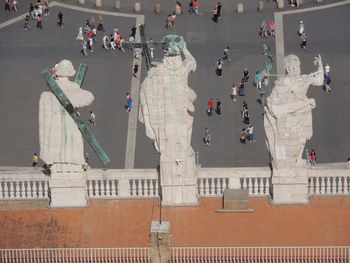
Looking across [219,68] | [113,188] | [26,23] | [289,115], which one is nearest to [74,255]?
[113,188]

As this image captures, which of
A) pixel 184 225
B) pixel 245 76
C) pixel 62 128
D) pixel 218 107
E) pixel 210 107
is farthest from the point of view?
pixel 245 76

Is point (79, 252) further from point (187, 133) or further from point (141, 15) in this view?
point (141, 15)

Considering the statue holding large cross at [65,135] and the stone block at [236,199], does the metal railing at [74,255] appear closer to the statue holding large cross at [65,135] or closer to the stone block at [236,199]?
the statue holding large cross at [65,135]

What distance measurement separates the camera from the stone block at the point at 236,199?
271 feet

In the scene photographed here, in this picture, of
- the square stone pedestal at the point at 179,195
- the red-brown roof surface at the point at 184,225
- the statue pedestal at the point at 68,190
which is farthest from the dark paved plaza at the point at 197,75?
the red-brown roof surface at the point at 184,225

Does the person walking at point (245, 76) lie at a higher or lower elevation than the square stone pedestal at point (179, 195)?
higher

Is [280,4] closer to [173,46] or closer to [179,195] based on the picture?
[179,195]

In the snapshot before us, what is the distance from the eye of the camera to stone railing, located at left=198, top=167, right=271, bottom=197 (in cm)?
8338

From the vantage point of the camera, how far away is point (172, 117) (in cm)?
8225

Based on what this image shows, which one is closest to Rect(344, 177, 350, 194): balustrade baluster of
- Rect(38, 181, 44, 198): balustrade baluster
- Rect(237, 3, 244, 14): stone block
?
Rect(38, 181, 44, 198): balustrade baluster

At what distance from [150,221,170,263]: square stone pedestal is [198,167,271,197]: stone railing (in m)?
4.85

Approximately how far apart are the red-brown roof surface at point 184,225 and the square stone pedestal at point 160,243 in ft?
4.70

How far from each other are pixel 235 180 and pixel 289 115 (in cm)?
392

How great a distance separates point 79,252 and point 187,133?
7305 mm
